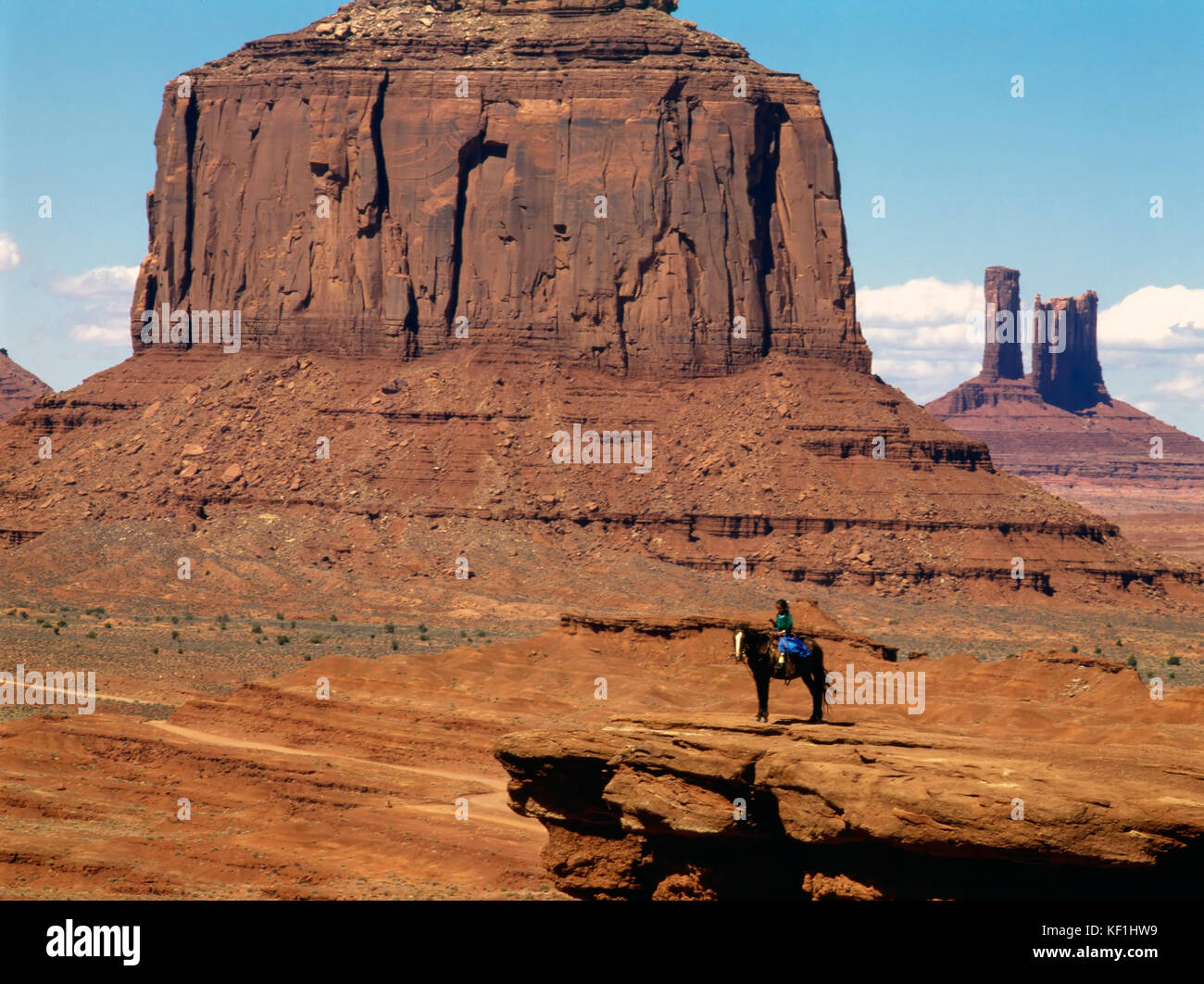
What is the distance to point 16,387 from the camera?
195 metres

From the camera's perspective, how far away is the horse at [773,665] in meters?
24.2

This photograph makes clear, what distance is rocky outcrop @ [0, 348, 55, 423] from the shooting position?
7525 inches

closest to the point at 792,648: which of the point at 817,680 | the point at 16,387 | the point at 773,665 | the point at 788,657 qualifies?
the point at 788,657

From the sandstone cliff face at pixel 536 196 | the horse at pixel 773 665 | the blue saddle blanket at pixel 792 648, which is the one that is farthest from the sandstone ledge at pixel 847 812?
the sandstone cliff face at pixel 536 196

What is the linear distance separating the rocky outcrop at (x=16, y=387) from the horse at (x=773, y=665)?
175 metres

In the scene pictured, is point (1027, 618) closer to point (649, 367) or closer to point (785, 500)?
point (785, 500)

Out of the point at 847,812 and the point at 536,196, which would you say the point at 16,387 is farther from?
the point at 847,812

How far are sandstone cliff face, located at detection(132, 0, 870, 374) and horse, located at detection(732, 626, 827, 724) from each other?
80.9 metres

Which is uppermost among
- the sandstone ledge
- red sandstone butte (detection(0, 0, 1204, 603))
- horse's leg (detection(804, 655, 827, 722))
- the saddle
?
red sandstone butte (detection(0, 0, 1204, 603))

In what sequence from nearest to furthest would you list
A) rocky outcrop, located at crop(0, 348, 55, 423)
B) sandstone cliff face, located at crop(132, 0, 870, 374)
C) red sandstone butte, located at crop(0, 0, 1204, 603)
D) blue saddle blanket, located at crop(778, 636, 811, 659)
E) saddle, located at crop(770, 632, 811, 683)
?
saddle, located at crop(770, 632, 811, 683) < blue saddle blanket, located at crop(778, 636, 811, 659) < red sandstone butte, located at crop(0, 0, 1204, 603) < sandstone cliff face, located at crop(132, 0, 870, 374) < rocky outcrop, located at crop(0, 348, 55, 423)

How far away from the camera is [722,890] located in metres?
23.1

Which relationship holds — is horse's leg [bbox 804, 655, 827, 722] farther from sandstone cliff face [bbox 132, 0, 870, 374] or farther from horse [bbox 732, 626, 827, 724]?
sandstone cliff face [bbox 132, 0, 870, 374]

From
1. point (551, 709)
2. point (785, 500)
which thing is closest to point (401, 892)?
point (551, 709)

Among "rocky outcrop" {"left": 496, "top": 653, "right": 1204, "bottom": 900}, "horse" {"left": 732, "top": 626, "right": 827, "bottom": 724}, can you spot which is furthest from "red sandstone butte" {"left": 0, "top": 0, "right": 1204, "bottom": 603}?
"rocky outcrop" {"left": 496, "top": 653, "right": 1204, "bottom": 900}
